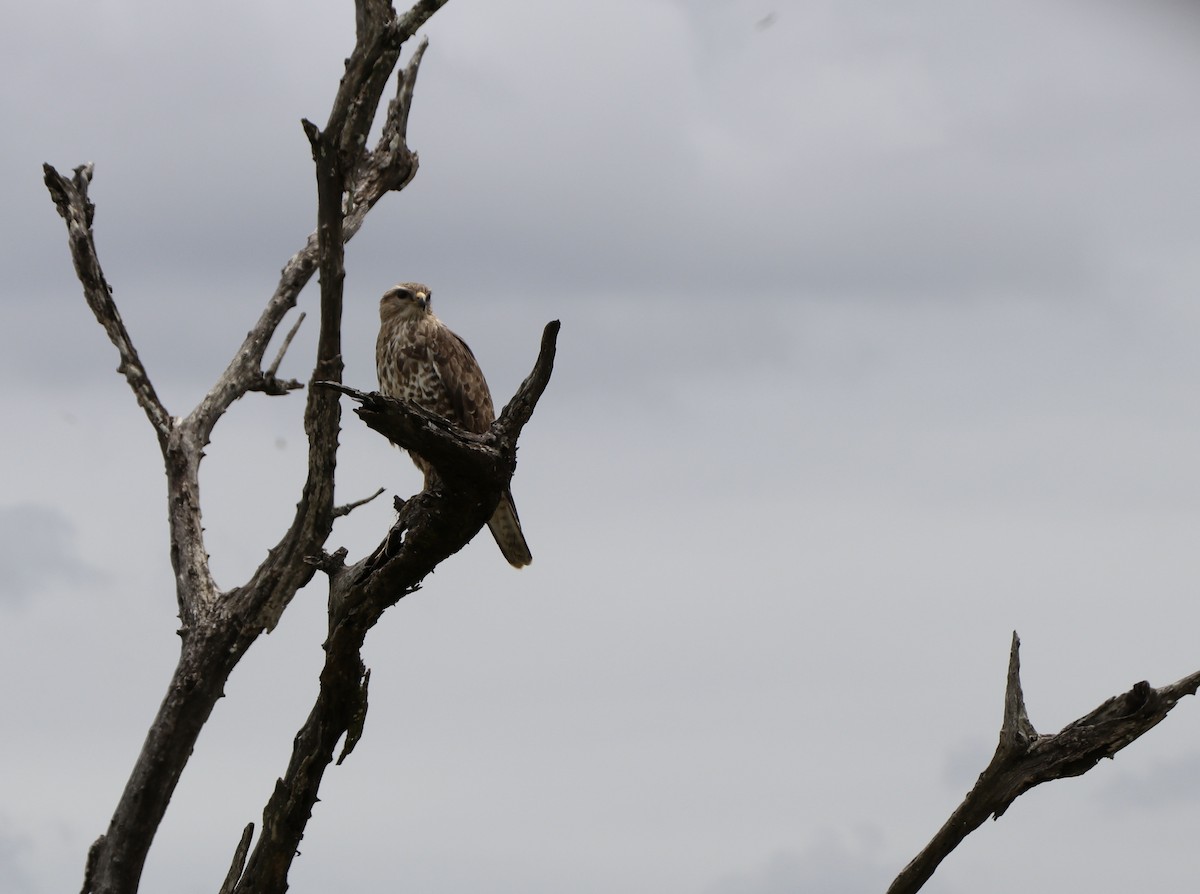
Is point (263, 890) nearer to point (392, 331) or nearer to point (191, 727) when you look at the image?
point (191, 727)

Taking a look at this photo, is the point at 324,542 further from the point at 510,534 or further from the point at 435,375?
the point at 435,375

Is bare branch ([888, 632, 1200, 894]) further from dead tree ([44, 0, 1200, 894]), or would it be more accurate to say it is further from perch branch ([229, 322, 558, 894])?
perch branch ([229, 322, 558, 894])

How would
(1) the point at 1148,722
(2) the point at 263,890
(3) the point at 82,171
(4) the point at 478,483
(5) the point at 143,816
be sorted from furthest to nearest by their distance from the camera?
(3) the point at 82,171 → (5) the point at 143,816 → (2) the point at 263,890 → (1) the point at 1148,722 → (4) the point at 478,483

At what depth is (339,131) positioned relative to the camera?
27.0ft

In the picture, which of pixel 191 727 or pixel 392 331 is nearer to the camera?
pixel 191 727

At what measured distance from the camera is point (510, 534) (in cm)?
1123

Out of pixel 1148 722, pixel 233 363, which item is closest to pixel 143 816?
pixel 233 363

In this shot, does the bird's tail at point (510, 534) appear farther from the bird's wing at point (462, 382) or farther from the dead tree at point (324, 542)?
the dead tree at point (324, 542)

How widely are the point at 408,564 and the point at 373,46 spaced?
10.7 ft

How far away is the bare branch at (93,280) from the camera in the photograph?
39.5ft

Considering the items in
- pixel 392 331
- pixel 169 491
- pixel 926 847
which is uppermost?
pixel 392 331

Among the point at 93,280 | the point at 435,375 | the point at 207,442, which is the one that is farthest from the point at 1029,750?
the point at 93,280

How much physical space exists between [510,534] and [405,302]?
2.38 m

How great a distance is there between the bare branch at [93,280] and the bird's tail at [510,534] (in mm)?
2812
